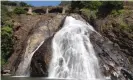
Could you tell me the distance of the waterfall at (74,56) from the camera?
4047 cm

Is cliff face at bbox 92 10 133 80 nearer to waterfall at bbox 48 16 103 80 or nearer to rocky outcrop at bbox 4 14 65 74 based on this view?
waterfall at bbox 48 16 103 80

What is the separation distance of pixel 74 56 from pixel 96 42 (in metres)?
3.40

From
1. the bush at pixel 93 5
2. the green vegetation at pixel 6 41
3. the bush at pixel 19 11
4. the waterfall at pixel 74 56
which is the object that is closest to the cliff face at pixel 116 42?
the waterfall at pixel 74 56

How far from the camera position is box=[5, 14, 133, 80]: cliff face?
4125 cm

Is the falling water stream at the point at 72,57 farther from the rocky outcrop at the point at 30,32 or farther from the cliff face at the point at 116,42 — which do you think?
the rocky outcrop at the point at 30,32

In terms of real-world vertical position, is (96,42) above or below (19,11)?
below

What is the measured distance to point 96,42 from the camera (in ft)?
143

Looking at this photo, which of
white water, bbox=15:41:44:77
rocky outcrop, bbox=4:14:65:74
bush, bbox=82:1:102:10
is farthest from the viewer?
bush, bbox=82:1:102:10

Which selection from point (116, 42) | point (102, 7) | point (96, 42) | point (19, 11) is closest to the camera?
point (96, 42)

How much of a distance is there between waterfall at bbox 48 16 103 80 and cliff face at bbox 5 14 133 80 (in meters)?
0.71

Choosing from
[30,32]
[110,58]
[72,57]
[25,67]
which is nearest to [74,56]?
[72,57]

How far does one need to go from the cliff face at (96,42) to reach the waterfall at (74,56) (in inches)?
27.8

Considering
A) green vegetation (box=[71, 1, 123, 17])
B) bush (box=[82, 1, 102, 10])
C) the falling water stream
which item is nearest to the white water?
the falling water stream

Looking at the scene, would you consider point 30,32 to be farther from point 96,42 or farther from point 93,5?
point 96,42
